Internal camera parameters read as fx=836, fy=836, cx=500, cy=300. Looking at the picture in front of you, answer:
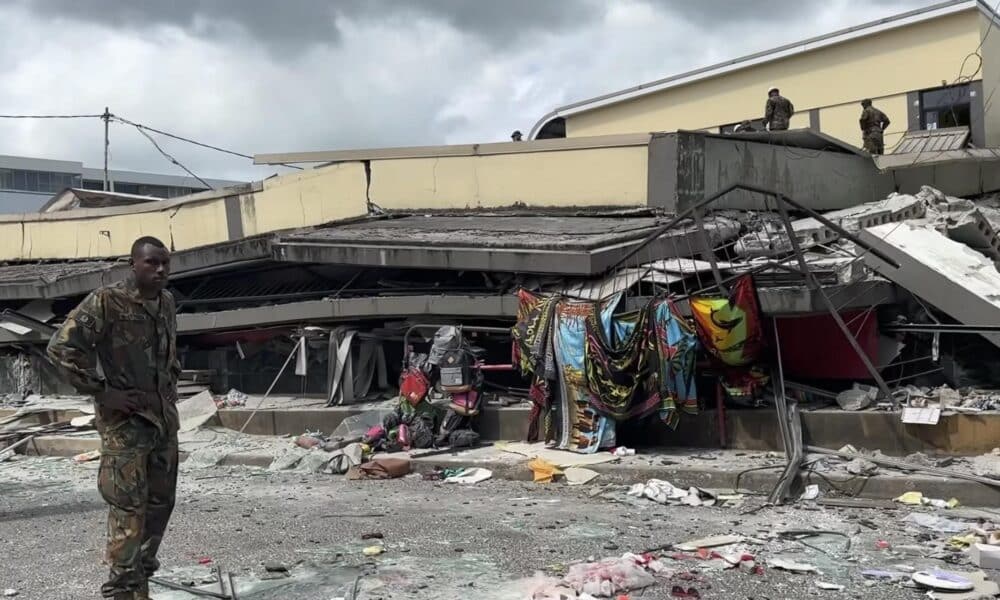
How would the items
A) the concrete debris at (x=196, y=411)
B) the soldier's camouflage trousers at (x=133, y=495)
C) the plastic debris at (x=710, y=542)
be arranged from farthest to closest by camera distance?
the concrete debris at (x=196, y=411), the plastic debris at (x=710, y=542), the soldier's camouflage trousers at (x=133, y=495)

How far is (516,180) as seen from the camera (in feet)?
42.2

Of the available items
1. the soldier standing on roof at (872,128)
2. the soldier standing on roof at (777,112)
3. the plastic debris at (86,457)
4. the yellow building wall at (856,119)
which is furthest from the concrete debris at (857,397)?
the yellow building wall at (856,119)

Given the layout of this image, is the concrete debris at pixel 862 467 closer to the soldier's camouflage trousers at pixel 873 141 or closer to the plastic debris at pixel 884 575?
the plastic debris at pixel 884 575

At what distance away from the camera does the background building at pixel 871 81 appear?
18.6 meters

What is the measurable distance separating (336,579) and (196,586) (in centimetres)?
81

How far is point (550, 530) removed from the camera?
6.07 metres

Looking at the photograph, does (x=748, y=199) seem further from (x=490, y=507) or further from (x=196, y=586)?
(x=196, y=586)

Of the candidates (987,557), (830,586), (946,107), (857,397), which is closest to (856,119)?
(946,107)

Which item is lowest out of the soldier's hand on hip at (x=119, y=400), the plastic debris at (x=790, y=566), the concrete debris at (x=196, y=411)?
the plastic debris at (x=790, y=566)

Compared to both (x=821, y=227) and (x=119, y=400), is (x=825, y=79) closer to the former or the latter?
(x=821, y=227)

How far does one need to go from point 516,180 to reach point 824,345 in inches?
220

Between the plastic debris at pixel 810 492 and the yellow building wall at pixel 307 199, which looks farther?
the yellow building wall at pixel 307 199

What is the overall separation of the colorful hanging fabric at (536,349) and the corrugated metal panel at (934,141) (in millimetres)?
10881

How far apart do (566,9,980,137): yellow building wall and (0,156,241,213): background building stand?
29207 mm
